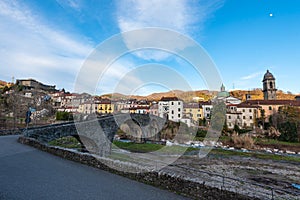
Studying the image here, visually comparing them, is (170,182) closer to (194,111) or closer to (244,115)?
(194,111)

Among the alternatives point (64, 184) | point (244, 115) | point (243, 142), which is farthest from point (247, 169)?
point (244, 115)

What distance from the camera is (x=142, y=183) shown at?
530cm

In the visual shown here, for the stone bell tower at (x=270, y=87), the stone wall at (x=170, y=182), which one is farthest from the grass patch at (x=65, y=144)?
the stone bell tower at (x=270, y=87)

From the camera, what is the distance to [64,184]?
4832mm

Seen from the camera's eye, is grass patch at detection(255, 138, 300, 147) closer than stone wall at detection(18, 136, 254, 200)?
No

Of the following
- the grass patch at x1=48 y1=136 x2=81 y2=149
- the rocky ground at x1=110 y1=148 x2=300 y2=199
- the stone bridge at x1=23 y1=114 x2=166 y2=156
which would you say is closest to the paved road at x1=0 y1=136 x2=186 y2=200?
the stone bridge at x1=23 y1=114 x2=166 y2=156

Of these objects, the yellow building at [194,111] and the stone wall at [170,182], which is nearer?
the stone wall at [170,182]

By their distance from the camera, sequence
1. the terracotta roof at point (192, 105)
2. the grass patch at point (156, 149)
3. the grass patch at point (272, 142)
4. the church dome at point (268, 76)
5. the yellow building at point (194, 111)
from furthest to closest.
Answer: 1. the church dome at point (268, 76)
2. the terracotta roof at point (192, 105)
3. the yellow building at point (194, 111)
4. the grass patch at point (272, 142)
5. the grass patch at point (156, 149)

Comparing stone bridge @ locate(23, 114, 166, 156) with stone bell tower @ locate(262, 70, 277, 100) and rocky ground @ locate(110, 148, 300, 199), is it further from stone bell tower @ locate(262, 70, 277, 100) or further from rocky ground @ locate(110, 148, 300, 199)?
stone bell tower @ locate(262, 70, 277, 100)

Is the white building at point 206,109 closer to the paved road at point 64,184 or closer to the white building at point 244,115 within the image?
the white building at point 244,115

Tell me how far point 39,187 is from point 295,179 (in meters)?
19.1

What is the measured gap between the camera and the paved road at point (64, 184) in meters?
4.21

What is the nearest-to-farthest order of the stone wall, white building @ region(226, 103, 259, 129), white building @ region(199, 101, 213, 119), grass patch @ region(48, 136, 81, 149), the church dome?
the stone wall < grass patch @ region(48, 136, 81, 149) < white building @ region(226, 103, 259, 129) < white building @ region(199, 101, 213, 119) < the church dome

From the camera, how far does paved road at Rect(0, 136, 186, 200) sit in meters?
4.21
